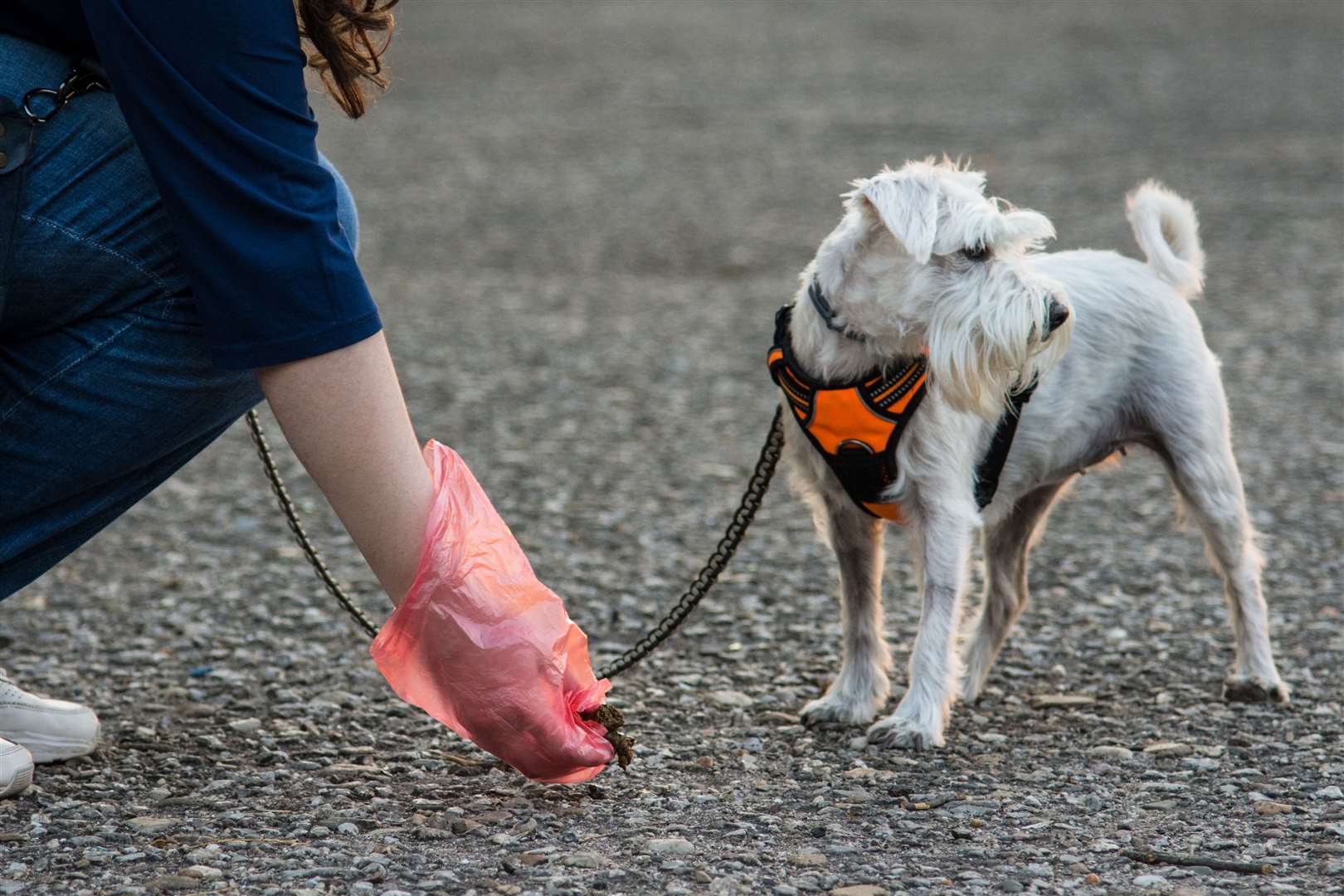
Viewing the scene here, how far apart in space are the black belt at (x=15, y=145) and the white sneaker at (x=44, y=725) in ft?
3.26

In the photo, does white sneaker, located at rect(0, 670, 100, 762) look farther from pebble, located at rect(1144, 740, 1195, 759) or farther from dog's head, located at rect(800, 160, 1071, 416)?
pebble, located at rect(1144, 740, 1195, 759)

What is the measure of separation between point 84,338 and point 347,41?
78 centimetres

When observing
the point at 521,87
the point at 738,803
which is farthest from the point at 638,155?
the point at 738,803

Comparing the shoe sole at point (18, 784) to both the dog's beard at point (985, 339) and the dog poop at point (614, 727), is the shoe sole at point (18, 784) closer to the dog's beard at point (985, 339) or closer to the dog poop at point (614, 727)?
the dog poop at point (614, 727)

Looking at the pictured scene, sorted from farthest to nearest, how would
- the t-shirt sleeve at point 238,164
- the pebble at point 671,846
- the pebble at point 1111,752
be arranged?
1. the pebble at point 1111,752
2. the pebble at point 671,846
3. the t-shirt sleeve at point 238,164

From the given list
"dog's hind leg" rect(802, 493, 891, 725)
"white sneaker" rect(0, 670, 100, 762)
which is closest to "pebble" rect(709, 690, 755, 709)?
"dog's hind leg" rect(802, 493, 891, 725)

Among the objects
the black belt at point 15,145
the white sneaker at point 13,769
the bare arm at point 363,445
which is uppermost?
the black belt at point 15,145

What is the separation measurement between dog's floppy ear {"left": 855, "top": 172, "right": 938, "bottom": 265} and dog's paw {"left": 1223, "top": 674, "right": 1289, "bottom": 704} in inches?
56.2

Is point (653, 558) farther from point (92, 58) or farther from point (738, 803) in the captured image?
point (92, 58)

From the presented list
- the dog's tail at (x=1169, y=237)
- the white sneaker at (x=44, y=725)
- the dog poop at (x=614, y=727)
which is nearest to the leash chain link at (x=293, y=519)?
the white sneaker at (x=44, y=725)

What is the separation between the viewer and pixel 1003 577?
4.11m

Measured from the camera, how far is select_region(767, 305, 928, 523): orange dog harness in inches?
134

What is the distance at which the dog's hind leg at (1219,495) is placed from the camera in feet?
12.7

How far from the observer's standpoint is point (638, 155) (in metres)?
14.2
